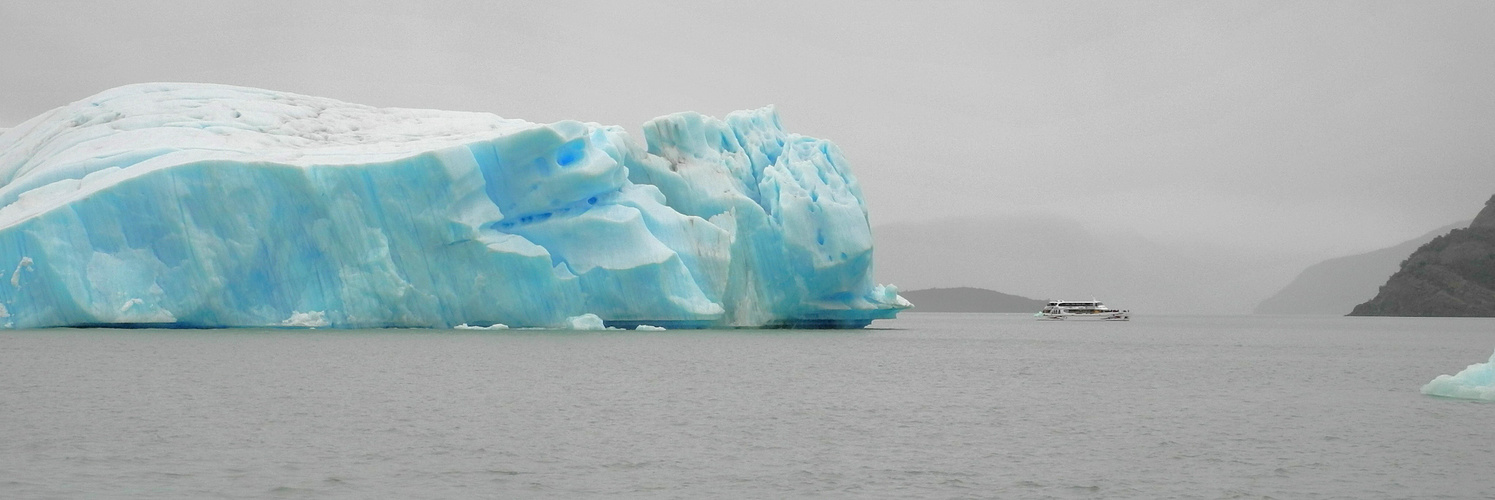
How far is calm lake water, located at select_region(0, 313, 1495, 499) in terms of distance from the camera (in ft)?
32.5

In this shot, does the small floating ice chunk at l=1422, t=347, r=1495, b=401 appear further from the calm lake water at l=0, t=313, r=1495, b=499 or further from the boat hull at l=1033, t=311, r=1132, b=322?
the boat hull at l=1033, t=311, r=1132, b=322

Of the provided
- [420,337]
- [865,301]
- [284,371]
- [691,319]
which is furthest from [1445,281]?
[284,371]

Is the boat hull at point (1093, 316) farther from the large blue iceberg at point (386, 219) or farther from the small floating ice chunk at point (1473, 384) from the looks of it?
the small floating ice chunk at point (1473, 384)

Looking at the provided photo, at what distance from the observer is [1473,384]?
17.4 metres

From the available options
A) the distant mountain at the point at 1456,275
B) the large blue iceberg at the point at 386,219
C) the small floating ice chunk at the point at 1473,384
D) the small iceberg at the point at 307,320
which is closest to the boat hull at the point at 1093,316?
the distant mountain at the point at 1456,275

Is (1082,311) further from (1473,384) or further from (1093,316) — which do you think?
(1473,384)

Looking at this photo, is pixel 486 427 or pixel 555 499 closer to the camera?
pixel 555 499

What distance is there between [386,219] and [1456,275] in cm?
8831

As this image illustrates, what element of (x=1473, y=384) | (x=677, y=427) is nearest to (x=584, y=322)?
(x=677, y=427)

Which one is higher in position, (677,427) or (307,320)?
(307,320)

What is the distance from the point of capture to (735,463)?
1108 centimetres

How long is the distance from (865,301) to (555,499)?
28516 millimetres

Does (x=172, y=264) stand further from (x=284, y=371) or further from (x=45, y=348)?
(x=284, y=371)

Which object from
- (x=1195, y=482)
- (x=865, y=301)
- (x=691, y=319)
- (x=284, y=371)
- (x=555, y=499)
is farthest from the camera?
(x=865, y=301)
